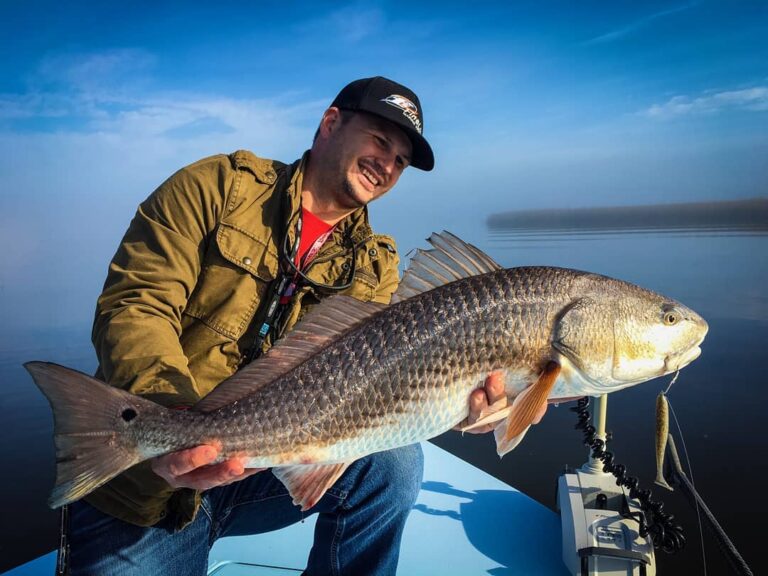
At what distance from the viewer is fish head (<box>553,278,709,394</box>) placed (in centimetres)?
244

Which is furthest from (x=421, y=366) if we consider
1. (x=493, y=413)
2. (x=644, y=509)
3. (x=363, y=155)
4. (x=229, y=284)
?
(x=644, y=509)

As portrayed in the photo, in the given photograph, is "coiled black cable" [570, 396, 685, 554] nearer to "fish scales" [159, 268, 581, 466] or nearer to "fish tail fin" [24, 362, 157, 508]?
"fish scales" [159, 268, 581, 466]

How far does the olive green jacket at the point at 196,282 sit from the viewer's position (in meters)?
2.37

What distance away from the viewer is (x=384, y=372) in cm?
234

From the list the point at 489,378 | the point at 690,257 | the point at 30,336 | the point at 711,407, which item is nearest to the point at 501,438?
the point at 489,378

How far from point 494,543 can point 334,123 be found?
3.20 metres

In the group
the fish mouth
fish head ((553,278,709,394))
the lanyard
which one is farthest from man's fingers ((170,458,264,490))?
the fish mouth

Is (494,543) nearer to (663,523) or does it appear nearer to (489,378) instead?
(663,523)

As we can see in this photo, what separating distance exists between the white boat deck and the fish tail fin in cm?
203

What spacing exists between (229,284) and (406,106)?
61.8 inches

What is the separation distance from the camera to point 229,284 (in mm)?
2924

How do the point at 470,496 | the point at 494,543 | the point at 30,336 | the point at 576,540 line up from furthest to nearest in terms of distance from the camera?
the point at 30,336 → the point at 470,496 → the point at 494,543 → the point at 576,540

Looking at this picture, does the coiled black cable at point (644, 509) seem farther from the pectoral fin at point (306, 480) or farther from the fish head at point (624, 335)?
the pectoral fin at point (306, 480)

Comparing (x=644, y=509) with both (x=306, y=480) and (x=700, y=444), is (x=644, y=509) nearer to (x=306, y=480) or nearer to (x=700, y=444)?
(x=306, y=480)
